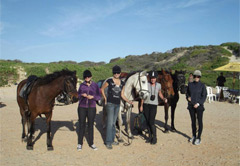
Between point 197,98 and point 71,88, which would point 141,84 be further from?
point 71,88

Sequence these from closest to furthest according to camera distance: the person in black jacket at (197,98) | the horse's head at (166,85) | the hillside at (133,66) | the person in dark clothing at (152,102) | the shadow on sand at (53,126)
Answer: the person in dark clothing at (152,102)
the person in black jacket at (197,98)
the horse's head at (166,85)
the shadow on sand at (53,126)
the hillside at (133,66)

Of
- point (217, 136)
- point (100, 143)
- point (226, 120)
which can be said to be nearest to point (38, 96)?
point (100, 143)

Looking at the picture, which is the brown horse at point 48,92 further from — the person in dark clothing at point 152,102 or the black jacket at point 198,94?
the black jacket at point 198,94

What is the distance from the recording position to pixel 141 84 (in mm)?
4953

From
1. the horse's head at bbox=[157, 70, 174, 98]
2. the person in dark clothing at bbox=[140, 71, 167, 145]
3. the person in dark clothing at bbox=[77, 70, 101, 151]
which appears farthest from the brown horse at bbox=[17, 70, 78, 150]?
the horse's head at bbox=[157, 70, 174, 98]

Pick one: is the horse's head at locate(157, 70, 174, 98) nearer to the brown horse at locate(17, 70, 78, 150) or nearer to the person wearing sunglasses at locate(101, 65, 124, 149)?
the person wearing sunglasses at locate(101, 65, 124, 149)

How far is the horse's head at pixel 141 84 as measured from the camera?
4.86 metres

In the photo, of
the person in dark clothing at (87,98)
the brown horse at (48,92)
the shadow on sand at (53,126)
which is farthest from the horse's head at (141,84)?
the shadow on sand at (53,126)

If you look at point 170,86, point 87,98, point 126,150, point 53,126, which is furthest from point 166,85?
point 53,126

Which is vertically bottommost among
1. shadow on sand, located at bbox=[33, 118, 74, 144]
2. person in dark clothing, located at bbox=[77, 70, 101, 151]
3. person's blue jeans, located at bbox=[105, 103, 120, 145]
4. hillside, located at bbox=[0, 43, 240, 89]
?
shadow on sand, located at bbox=[33, 118, 74, 144]

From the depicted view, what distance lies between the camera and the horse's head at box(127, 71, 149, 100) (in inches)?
191

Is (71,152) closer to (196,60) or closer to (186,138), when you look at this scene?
(186,138)

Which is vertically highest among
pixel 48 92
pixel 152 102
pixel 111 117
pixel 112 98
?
pixel 48 92

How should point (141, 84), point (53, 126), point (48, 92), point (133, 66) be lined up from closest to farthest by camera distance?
point (48, 92) < point (141, 84) < point (53, 126) < point (133, 66)
